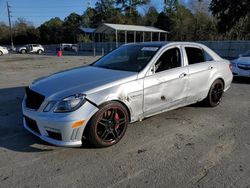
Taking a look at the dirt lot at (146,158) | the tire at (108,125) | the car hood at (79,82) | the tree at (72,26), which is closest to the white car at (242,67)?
the dirt lot at (146,158)

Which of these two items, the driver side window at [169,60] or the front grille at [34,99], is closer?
the front grille at [34,99]

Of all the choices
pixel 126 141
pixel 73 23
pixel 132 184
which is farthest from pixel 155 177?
pixel 73 23

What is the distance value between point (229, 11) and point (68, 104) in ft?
112

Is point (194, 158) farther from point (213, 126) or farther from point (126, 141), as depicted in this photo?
point (213, 126)

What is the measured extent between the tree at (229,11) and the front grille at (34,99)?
107 feet

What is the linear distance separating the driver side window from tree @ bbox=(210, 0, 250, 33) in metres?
30.5

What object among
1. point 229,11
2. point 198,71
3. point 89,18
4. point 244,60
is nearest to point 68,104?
point 198,71

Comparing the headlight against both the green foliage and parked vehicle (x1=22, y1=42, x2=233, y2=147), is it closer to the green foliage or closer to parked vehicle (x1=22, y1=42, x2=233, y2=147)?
parked vehicle (x1=22, y1=42, x2=233, y2=147)

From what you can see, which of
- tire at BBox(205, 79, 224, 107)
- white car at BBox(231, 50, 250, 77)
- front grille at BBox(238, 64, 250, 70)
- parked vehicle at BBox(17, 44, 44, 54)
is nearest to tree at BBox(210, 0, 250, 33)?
white car at BBox(231, 50, 250, 77)

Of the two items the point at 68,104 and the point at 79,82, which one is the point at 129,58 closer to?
the point at 79,82

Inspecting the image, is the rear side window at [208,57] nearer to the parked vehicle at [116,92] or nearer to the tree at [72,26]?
the parked vehicle at [116,92]

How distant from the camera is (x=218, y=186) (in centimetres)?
288

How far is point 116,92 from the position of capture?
12.5 ft

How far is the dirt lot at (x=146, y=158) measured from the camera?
9.85 feet
